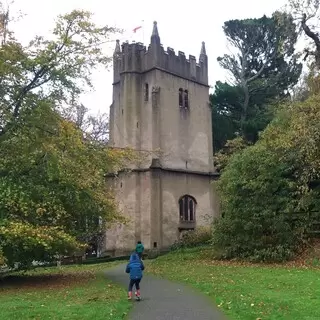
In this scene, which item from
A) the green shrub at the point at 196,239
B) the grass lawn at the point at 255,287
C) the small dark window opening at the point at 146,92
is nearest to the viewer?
the grass lawn at the point at 255,287

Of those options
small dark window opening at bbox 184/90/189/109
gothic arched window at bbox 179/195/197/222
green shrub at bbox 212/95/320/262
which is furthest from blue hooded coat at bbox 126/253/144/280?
small dark window opening at bbox 184/90/189/109

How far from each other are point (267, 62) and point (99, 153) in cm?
3008

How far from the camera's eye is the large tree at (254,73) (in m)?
41.8

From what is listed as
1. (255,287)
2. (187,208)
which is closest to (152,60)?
(187,208)

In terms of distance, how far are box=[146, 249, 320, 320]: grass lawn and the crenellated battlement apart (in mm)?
18491

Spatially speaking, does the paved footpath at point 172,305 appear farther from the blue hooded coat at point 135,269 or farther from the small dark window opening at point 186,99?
the small dark window opening at point 186,99

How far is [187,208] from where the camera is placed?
36.3m

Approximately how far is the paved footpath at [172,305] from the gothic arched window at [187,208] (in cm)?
2025

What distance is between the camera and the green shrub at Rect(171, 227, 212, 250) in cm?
3216

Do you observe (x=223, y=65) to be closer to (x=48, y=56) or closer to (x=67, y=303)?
(x=48, y=56)

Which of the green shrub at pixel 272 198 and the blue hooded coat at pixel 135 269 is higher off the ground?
the green shrub at pixel 272 198

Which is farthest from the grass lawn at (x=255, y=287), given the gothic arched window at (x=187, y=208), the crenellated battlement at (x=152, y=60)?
the crenellated battlement at (x=152, y=60)

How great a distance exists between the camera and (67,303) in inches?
478

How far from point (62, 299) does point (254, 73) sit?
36.1m
